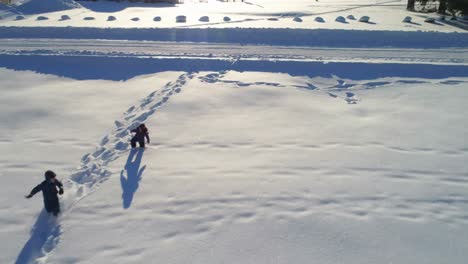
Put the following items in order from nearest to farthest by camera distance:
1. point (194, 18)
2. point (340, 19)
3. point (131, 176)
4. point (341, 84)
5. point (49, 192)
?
1. point (49, 192)
2. point (131, 176)
3. point (341, 84)
4. point (340, 19)
5. point (194, 18)

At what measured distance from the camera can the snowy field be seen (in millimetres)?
4973

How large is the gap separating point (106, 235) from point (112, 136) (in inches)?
141

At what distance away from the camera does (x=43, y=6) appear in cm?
2467

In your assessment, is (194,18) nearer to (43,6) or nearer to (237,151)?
(43,6)

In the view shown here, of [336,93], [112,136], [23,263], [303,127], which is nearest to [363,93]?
[336,93]

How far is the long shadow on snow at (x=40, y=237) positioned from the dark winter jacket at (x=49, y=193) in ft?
0.54

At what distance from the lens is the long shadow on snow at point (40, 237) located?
4727mm

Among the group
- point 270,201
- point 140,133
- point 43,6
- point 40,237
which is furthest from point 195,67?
point 43,6

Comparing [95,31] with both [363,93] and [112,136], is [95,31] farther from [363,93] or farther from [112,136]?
[363,93]

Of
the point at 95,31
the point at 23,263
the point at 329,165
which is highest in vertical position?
the point at 95,31

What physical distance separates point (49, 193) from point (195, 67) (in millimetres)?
8694

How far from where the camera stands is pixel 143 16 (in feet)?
72.5

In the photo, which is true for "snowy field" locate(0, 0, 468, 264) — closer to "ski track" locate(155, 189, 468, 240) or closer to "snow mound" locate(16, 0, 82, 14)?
"ski track" locate(155, 189, 468, 240)

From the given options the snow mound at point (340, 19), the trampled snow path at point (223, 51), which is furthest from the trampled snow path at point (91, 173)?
the snow mound at point (340, 19)
